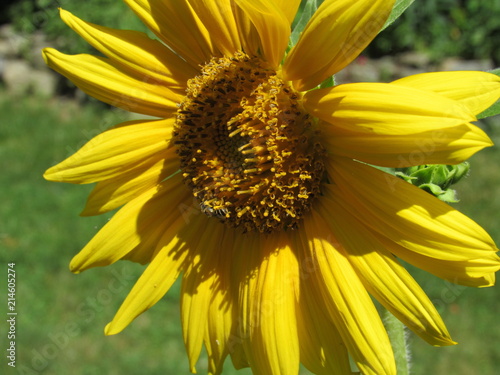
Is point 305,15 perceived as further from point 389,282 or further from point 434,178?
point 389,282

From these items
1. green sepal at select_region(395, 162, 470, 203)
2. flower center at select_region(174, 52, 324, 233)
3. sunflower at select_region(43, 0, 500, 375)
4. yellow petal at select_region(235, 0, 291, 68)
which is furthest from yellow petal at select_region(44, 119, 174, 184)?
green sepal at select_region(395, 162, 470, 203)

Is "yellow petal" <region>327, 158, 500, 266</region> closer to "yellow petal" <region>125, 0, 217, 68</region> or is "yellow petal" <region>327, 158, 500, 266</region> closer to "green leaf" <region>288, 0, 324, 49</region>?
"green leaf" <region>288, 0, 324, 49</region>

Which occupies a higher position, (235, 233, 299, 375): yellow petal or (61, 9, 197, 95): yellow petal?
(61, 9, 197, 95): yellow petal

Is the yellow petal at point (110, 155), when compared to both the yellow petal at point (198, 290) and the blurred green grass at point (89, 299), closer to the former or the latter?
the yellow petal at point (198, 290)

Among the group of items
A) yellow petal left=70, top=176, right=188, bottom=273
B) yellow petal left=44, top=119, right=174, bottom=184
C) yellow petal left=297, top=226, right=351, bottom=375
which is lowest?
yellow petal left=297, top=226, right=351, bottom=375

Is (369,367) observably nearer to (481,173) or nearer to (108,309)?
(108,309)

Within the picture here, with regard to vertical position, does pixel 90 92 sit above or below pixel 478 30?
above

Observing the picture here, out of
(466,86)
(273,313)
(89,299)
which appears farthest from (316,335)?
(89,299)

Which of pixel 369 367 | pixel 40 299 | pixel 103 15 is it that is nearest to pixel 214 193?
pixel 369 367

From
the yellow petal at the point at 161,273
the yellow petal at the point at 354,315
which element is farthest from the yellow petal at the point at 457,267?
the yellow petal at the point at 161,273
